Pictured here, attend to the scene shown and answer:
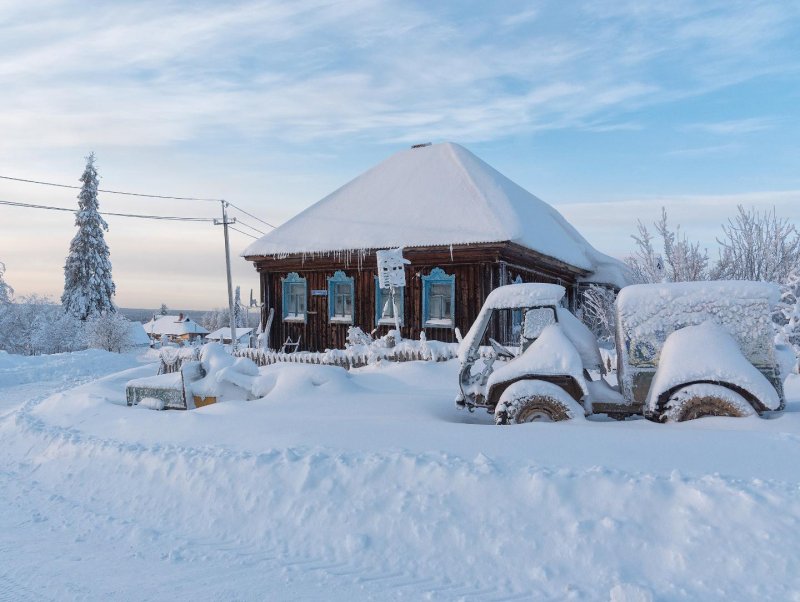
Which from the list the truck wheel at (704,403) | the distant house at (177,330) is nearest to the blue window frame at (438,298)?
the truck wheel at (704,403)

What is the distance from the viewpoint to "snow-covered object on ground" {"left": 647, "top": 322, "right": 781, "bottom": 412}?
6.22m

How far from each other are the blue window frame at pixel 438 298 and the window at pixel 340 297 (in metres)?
2.37

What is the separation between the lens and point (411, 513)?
4.63m

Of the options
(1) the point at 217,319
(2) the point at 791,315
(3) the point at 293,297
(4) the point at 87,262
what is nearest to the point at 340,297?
(3) the point at 293,297

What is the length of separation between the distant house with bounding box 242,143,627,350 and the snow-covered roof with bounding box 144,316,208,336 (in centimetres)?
6132

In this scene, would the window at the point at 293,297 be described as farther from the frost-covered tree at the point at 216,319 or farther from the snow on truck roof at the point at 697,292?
the frost-covered tree at the point at 216,319

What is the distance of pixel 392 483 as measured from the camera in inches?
197

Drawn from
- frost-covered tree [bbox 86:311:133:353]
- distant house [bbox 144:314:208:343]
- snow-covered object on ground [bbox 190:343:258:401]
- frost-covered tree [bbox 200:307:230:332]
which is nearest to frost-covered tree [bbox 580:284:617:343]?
snow-covered object on ground [bbox 190:343:258:401]

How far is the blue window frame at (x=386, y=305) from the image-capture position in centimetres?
1692

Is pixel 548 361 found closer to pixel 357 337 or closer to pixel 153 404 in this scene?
Result: pixel 153 404

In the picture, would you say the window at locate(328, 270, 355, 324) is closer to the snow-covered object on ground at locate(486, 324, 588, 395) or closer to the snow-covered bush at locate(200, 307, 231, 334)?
the snow-covered object on ground at locate(486, 324, 588, 395)

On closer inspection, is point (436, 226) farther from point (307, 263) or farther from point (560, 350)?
point (560, 350)

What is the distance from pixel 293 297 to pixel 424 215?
4.98 metres

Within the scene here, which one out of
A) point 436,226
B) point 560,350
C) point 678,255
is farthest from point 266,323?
point 560,350
